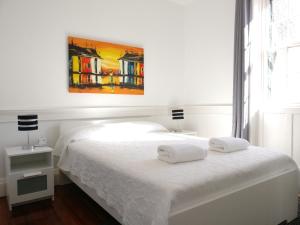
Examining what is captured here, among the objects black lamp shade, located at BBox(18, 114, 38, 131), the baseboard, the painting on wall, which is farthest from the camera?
the painting on wall

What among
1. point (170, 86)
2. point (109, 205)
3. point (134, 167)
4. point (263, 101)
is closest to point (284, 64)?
point (263, 101)

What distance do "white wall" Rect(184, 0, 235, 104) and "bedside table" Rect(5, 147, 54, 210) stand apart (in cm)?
246

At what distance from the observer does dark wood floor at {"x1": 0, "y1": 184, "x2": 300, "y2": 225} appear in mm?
2059

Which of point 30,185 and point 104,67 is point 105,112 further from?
point 30,185

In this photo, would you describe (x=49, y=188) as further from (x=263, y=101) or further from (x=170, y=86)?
(x=263, y=101)

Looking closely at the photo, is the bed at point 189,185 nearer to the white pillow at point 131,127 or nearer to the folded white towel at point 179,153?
the folded white towel at point 179,153

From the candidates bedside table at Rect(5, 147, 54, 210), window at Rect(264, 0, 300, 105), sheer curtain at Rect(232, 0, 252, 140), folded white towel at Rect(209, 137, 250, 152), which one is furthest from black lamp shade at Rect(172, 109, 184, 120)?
bedside table at Rect(5, 147, 54, 210)

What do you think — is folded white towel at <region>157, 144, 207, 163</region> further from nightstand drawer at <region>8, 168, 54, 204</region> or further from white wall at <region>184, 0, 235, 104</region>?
white wall at <region>184, 0, 235, 104</region>

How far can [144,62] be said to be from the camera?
3.72 metres

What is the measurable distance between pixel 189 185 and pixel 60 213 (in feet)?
4.88

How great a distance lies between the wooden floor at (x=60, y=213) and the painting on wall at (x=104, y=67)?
4.40 feet

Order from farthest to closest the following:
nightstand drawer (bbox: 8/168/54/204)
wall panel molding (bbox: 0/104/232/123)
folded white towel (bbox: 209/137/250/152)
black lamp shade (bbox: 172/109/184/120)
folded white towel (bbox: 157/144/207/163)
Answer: black lamp shade (bbox: 172/109/184/120) < wall panel molding (bbox: 0/104/232/123) < nightstand drawer (bbox: 8/168/54/204) < folded white towel (bbox: 209/137/250/152) < folded white towel (bbox: 157/144/207/163)

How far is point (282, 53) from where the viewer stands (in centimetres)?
297

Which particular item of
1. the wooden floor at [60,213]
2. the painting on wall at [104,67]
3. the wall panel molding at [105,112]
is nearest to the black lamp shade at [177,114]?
the wall panel molding at [105,112]
